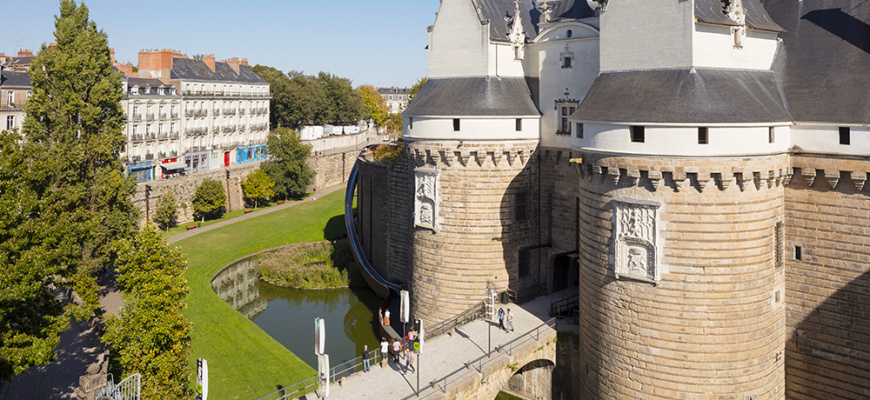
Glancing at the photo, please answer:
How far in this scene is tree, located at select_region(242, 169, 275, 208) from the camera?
5884cm

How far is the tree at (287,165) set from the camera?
6156 centimetres

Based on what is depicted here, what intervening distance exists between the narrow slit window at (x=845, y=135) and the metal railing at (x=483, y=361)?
36.2ft

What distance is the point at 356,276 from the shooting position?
40.6m

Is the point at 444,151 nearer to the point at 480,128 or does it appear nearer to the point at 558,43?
the point at 480,128

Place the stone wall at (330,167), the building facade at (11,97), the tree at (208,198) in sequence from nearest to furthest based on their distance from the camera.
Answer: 1. the building facade at (11,97)
2. the tree at (208,198)
3. the stone wall at (330,167)

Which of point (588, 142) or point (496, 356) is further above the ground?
point (588, 142)

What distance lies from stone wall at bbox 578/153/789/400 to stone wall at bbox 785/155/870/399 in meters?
1.03

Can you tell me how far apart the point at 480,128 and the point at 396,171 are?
28.3 ft

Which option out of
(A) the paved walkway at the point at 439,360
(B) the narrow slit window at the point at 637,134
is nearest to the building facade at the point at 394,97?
(A) the paved walkway at the point at 439,360

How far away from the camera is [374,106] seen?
120750 millimetres

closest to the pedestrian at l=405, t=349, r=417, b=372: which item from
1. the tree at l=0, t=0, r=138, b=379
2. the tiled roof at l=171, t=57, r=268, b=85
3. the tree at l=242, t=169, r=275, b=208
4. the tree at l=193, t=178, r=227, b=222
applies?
the tree at l=0, t=0, r=138, b=379

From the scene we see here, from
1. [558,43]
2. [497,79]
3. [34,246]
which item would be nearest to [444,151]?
[497,79]

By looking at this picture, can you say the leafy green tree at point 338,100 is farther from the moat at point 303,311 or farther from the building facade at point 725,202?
the building facade at point 725,202

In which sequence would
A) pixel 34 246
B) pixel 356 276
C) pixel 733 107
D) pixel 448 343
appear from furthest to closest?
pixel 356 276 → pixel 448 343 → pixel 733 107 → pixel 34 246
